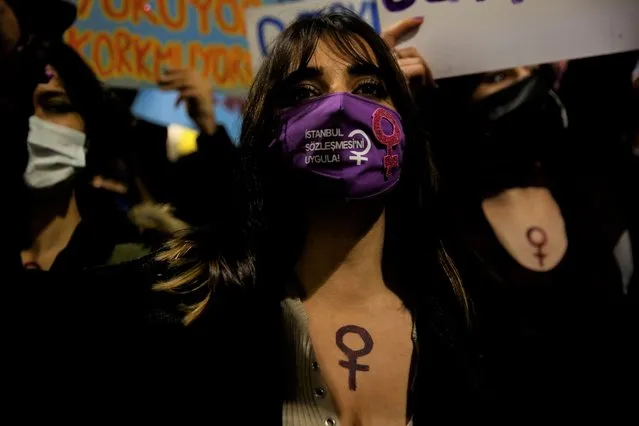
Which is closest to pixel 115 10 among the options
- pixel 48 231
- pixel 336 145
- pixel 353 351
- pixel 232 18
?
pixel 232 18

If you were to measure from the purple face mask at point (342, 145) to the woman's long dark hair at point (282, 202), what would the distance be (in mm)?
85

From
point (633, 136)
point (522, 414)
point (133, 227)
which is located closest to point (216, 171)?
point (133, 227)

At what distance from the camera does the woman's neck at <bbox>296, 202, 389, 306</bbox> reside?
132cm

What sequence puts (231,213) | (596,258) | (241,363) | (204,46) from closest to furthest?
(241,363), (231,213), (596,258), (204,46)

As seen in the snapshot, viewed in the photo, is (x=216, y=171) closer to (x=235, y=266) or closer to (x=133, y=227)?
(x=133, y=227)

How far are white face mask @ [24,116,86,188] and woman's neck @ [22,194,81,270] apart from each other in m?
0.11

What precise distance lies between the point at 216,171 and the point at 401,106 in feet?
2.55

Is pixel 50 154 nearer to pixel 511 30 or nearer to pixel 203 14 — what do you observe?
pixel 203 14

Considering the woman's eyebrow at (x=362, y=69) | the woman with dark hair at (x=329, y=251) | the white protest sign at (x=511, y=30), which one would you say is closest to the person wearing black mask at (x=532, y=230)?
the white protest sign at (x=511, y=30)

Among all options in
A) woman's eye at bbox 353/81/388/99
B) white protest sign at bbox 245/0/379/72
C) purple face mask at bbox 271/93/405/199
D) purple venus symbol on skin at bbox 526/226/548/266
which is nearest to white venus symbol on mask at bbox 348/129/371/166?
purple face mask at bbox 271/93/405/199

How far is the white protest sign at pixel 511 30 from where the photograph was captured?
1607mm

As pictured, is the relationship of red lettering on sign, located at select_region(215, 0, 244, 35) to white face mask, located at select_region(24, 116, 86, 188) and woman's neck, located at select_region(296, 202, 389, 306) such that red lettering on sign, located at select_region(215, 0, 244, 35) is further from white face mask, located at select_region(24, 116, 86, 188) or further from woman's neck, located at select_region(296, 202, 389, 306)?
woman's neck, located at select_region(296, 202, 389, 306)

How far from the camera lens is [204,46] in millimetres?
1968

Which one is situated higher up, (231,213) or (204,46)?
(204,46)
